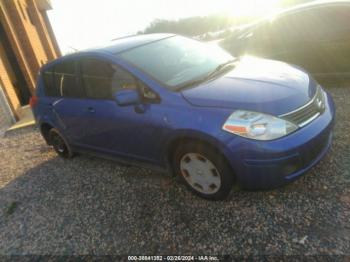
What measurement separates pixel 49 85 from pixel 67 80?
2.10 ft

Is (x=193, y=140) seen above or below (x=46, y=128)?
above

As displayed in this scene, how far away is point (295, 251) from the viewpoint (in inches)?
108

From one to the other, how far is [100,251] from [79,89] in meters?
2.19

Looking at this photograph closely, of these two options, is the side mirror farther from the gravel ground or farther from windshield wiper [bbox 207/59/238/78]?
the gravel ground

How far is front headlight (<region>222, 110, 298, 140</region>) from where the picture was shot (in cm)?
294

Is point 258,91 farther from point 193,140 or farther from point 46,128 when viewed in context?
point 46,128

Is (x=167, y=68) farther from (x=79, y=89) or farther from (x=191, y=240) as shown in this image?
(x=191, y=240)

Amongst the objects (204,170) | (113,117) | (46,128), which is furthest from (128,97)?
(46,128)

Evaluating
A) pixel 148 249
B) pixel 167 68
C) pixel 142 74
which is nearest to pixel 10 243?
pixel 148 249

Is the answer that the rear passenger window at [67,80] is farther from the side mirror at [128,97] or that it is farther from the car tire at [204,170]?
the car tire at [204,170]

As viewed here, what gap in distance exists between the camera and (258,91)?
3.21m

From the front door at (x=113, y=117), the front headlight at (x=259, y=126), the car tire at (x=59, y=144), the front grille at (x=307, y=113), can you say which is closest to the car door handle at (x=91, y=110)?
the front door at (x=113, y=117)

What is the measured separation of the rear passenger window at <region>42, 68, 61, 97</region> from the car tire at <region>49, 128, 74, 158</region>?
0.64 meters

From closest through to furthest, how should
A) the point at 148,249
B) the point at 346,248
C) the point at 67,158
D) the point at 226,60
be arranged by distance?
the point at 346,248 → the point at 148,249 → the point at 226,60 → the point at 67,158
